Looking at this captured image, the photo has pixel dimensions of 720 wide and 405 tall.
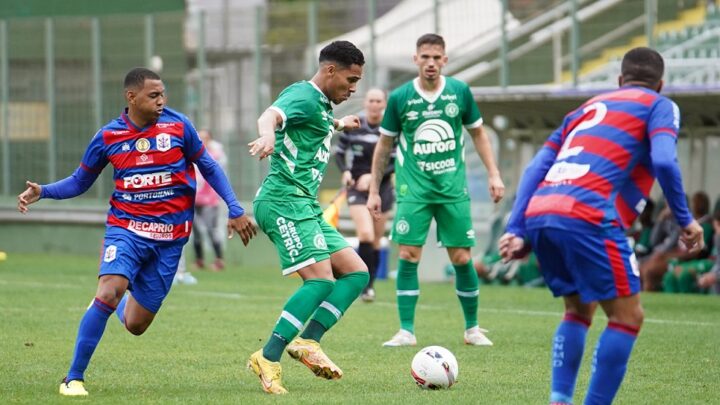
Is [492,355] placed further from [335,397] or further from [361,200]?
[361,200]

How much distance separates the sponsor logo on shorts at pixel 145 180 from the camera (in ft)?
27.0

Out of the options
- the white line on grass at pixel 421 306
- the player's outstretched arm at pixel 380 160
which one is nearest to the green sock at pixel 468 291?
the player's outstretched arm at pixel 380 160

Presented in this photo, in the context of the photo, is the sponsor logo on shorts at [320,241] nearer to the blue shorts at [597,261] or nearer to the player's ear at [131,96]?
the player's ear at [131,96]

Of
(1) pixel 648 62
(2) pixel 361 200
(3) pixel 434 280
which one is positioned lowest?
(3) pixel 434 280

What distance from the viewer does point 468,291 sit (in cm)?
1099

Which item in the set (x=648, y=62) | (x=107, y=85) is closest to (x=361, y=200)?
(x=648, y=62)

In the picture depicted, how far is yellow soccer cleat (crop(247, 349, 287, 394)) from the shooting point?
7859 millimetres

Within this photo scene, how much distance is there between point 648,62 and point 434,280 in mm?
13051

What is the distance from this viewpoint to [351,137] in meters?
15.6

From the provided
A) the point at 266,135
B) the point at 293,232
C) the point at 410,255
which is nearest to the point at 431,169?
the point at 410,255

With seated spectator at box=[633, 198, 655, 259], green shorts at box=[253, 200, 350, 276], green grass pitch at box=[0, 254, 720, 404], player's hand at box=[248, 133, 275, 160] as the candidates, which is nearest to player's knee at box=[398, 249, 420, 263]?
green grass pitch at box=[0, 254, 720, 404]

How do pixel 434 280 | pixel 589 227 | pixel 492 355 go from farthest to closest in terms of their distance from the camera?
pixel 434 280 → pixel 492 355 → pixel 589 227

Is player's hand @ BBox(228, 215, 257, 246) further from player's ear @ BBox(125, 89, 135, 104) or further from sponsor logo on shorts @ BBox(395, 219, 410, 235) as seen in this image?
sponsor logo on shorts @ BBox(395, 219, 410, 235)

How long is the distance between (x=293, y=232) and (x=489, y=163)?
9.77 ft
